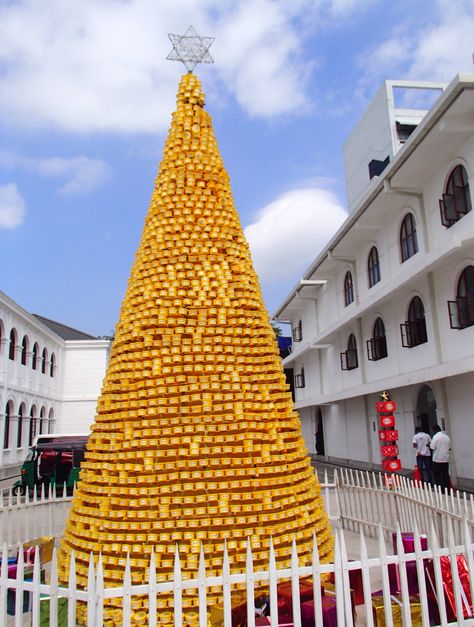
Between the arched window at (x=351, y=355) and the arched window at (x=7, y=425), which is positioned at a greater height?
the arched window at (x=351, y=355)

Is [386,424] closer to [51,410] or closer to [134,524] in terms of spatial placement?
[134,524]

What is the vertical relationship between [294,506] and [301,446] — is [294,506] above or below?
below

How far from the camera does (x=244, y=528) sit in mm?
4152

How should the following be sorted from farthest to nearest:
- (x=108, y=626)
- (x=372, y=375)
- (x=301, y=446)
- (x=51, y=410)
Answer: (x=51, y=410) → (x=372, y=375) → (x=301, y=446) → (x=108, y=626)

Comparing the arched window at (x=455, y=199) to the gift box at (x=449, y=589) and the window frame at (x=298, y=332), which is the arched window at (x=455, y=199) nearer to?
the gift box at (x=449, y=589)

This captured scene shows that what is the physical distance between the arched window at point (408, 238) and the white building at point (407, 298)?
3 cm

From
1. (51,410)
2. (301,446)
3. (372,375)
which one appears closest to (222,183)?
(301,446)

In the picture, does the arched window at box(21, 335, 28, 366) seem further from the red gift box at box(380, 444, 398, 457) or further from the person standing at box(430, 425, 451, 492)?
the person standing at box(430, 425, 451, 492)

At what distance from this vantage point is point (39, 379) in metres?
28.0

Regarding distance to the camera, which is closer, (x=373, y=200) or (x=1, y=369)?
(x=373, y=200)

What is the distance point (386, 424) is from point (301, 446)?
24.9 ft

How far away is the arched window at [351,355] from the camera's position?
1880 cm

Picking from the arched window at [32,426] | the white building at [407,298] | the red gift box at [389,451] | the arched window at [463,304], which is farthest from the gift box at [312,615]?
the arched window at [32,426]

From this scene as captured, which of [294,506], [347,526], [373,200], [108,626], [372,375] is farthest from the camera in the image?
[372,375]
